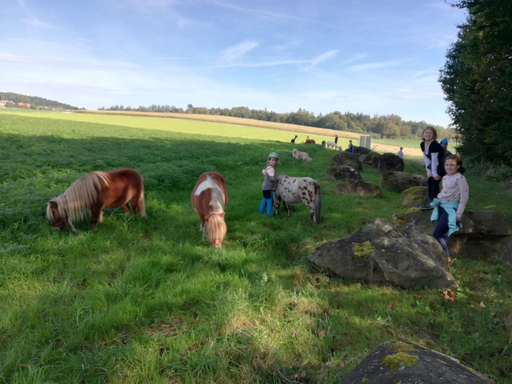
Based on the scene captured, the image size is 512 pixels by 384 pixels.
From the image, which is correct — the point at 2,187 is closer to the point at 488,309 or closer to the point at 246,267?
the point at 246,267

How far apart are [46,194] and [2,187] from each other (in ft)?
5.10

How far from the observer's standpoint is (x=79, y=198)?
596cm

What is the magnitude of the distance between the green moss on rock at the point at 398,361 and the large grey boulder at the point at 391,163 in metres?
19.1

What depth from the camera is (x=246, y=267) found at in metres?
5.03

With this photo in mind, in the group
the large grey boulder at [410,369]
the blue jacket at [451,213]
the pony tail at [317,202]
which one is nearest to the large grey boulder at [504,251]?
the blue jacket at [451,213]

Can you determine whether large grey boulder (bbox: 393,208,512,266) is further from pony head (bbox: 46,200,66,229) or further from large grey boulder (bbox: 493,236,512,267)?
pony head (bbox: 46,200,66,229)

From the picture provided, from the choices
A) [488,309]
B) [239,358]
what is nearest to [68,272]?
[239,358]

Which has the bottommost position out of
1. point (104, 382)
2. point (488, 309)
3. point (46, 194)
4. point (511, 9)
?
point (104, 382)

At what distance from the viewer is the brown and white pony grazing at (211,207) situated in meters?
5.53

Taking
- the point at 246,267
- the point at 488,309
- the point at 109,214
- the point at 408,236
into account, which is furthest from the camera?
the point at 109,214

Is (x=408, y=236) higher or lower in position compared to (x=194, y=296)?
higher

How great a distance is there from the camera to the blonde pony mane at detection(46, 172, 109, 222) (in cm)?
588

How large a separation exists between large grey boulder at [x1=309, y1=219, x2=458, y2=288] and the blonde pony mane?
4.92 m

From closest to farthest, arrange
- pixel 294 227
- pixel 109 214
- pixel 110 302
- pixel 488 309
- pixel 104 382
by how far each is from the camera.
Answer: pixel 104 382
pixel 110 302
pixel 488 309
pixel 109 214
pixel 294 227
